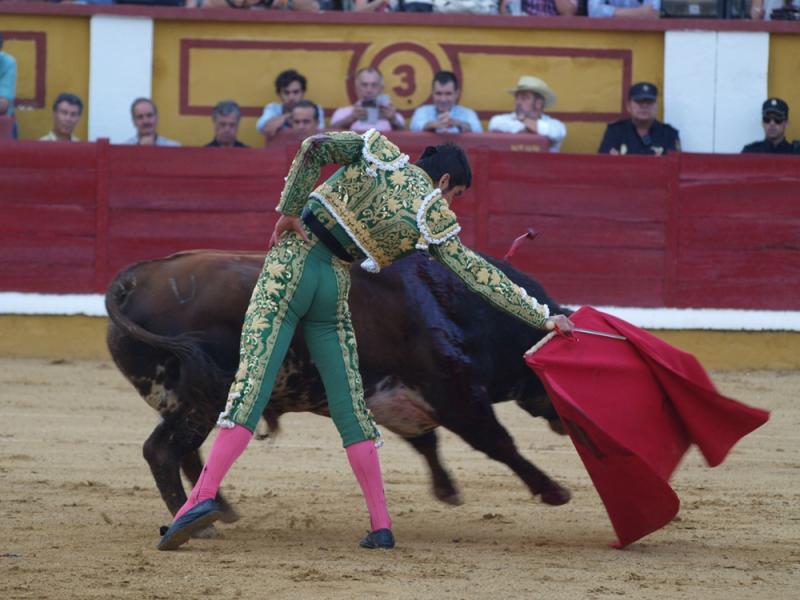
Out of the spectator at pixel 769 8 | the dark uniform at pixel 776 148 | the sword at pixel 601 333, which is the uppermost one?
the spectator at pixel 769 8

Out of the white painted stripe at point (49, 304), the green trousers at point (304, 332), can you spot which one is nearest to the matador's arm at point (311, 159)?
the green trousers at point (304, 332)

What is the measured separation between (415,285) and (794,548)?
4.18ft

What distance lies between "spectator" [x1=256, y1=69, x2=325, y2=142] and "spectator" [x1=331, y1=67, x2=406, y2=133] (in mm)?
168

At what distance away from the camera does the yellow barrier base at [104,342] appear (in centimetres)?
779

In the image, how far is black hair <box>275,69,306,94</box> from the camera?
805cm

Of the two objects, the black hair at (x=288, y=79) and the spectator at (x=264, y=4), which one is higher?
the spectator at (x=264, y=4)

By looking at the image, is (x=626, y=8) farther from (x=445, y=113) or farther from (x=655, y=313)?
(x=655, y=313)

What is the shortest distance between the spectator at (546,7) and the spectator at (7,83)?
2.82 metres

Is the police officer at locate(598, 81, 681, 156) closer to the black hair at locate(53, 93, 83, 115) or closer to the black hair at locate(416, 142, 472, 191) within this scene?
the black hair at locate(53, 93, 83, 115)

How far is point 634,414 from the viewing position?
3.95m

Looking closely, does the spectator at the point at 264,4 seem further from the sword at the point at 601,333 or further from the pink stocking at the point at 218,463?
the pink stocking at the point at 218,463

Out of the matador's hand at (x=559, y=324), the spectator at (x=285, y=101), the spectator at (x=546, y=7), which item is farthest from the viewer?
the spectator at (x=546, y=7)

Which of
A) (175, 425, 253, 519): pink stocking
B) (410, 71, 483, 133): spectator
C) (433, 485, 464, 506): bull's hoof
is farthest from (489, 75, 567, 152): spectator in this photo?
(175, 425, 253, 519): pink stocking

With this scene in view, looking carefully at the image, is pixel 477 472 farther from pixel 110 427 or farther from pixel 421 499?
pixel 110 427
